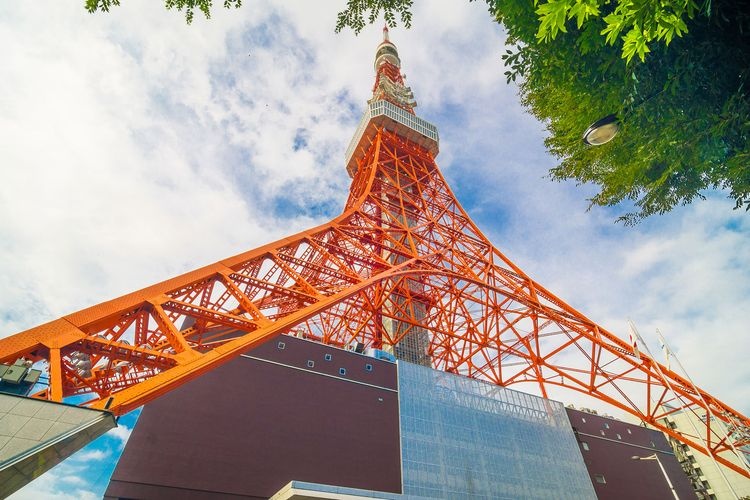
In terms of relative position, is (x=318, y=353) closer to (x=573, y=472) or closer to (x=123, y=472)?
(x=123, y=472)

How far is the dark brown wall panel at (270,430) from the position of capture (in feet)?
50.7

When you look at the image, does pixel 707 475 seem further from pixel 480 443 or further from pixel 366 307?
pixel 366 307

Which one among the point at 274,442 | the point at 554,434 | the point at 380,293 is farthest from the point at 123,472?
the point at 554,434

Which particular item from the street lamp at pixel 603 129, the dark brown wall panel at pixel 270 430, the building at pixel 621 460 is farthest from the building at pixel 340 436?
the street lamp at pixel 603 129

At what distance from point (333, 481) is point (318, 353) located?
6724 mm

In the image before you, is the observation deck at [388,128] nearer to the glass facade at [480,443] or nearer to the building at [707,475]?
the glass facade at [480,443]

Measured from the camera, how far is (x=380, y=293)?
19125 mm

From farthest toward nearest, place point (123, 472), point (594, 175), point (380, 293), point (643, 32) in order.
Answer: point (380, 293), point (123, 472), point (594, 175), point (643, 32)

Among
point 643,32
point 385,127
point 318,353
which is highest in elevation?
point 385,127

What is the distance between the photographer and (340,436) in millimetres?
19656

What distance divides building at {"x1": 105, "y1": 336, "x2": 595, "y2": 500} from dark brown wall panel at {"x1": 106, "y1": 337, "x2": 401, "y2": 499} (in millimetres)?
46

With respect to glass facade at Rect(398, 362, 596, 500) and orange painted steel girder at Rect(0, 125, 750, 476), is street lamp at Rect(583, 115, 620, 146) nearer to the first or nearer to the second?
orange painted steel girder at Rect(0, 125, 750, 476)

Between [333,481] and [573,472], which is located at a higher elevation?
[573,472]

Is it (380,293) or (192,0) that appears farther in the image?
(380,293)
